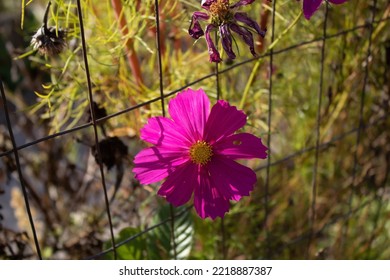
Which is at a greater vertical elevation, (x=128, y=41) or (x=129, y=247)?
(x=128, y=41)

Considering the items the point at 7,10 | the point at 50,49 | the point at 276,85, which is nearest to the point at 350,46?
the point at 276,85

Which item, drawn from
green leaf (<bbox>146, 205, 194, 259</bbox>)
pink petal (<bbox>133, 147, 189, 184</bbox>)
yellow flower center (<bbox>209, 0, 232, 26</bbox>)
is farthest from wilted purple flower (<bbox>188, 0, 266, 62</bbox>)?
green leaf (<bbox>146, 205, 194, 259</bbox>)

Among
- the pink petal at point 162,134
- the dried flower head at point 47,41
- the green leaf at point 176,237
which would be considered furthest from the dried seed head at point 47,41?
the green leaf at point 176,237

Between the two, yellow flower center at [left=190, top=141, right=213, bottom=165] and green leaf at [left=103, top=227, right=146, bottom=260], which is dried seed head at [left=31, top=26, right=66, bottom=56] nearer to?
yellow flower center at [left=190, top=141, right=213, bottom=165]

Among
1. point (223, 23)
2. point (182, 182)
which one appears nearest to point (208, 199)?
point (182, 182)

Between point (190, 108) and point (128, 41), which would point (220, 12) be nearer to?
point (190, 108)
